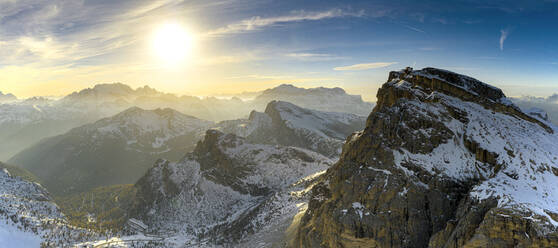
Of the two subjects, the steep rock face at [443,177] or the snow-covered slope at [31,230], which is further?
the snow-covered slope at [31,230]

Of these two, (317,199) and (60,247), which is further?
(60,247)

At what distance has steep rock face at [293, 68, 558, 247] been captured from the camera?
5228 cm

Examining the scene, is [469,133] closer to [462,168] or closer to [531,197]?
[462,168]

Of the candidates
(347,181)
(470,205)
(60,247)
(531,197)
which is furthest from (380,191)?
(60,247)

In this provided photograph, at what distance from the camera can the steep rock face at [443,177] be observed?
172ft

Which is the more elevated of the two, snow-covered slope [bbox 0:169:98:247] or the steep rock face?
the steep rock face

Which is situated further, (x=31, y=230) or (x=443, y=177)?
(x=31, y=230)

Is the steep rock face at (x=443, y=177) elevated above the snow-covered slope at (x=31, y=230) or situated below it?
above

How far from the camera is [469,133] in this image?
75.5 metres

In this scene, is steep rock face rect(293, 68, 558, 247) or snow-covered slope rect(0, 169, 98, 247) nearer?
steep rock face rect(293, 68, 558, 247)

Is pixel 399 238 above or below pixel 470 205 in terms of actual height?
below

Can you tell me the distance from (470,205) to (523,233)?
390 inches

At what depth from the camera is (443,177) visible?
69438mm

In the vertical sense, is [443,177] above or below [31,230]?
above
